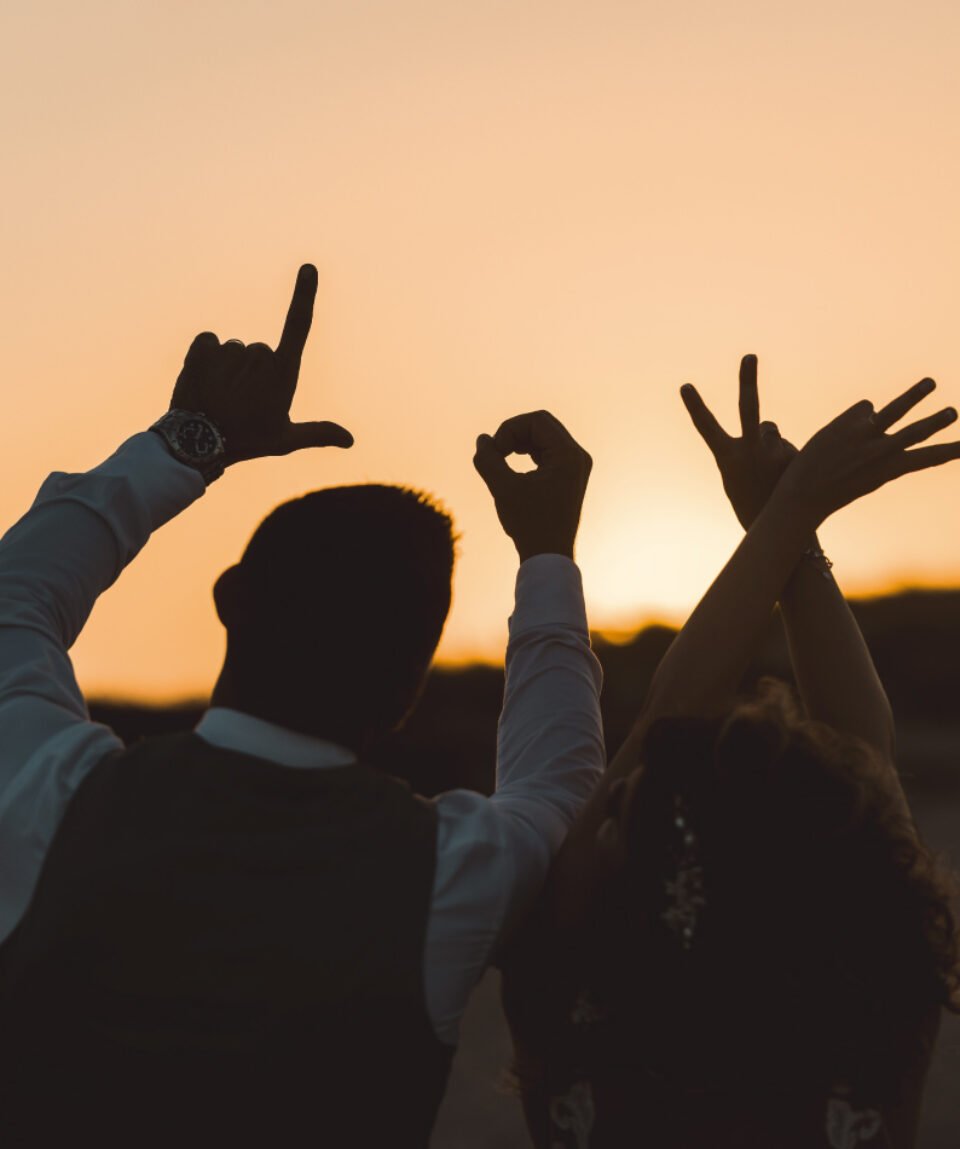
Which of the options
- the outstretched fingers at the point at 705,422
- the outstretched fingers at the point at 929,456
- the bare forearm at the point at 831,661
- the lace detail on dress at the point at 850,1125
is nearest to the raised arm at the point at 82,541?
the outstretched fingers at the point at 705,422

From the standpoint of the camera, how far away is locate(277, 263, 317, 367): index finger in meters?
2.45

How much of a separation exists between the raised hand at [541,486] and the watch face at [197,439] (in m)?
0.43

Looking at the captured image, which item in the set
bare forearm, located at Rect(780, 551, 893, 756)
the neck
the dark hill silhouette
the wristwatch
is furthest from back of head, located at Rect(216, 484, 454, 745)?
the dark hill silhouette

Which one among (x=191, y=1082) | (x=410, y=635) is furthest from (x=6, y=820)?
(x=410, y=635)

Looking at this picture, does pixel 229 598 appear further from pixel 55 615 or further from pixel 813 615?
pixel 813 615

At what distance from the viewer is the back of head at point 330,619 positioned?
1.88 m

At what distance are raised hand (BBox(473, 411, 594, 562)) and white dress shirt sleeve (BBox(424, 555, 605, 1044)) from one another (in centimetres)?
6

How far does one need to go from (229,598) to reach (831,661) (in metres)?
0.99

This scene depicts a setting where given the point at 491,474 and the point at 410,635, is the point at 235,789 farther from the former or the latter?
the point at 491,474

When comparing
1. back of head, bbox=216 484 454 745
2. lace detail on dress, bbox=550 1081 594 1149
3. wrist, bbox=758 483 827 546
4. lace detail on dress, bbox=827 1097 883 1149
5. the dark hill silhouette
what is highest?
wrist, bbox=758 483 827 546

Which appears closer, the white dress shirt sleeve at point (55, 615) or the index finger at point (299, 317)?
the white dress shirt sleeve at point (55, 615)

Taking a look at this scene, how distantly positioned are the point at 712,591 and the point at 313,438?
2.29 feet

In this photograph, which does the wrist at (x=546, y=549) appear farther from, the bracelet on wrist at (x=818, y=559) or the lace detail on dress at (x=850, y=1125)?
the lace detail on dress at (x=850, y=1125)

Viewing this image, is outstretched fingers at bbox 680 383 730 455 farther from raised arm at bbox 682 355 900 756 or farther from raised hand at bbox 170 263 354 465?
raised hand at bbox 170 263 354 465
